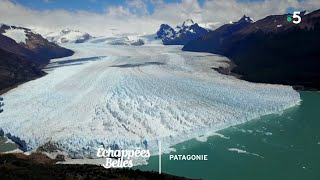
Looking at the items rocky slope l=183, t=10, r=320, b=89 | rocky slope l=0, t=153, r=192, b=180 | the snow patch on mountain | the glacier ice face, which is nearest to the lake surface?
the glacier ice face

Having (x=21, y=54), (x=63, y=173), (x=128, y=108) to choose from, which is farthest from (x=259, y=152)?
(x=21, y=54)

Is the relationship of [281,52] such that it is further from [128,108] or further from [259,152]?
[259,152]

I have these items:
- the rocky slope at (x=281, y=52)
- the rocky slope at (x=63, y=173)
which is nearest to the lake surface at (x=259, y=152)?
the rocky slope at (x=63, y=173)

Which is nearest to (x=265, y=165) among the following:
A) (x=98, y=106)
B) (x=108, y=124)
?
(x=108, y=124)

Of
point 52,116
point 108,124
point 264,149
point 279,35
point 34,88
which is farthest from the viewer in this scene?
point 279,35

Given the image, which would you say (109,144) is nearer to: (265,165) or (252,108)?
→ (265,165)

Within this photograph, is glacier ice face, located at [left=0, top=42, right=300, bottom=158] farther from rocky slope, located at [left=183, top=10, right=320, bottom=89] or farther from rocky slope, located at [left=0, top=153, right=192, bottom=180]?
rocky slope, located at [left=0, top=153, right=192, bottom=180]

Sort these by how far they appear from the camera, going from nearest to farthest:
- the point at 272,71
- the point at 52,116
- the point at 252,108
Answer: the point at 52,116, the point at 252,108, the point at 272,71

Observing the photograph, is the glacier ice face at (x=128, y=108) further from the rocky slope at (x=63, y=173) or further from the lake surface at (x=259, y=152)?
the rocky slope at (x=63, y=173)
